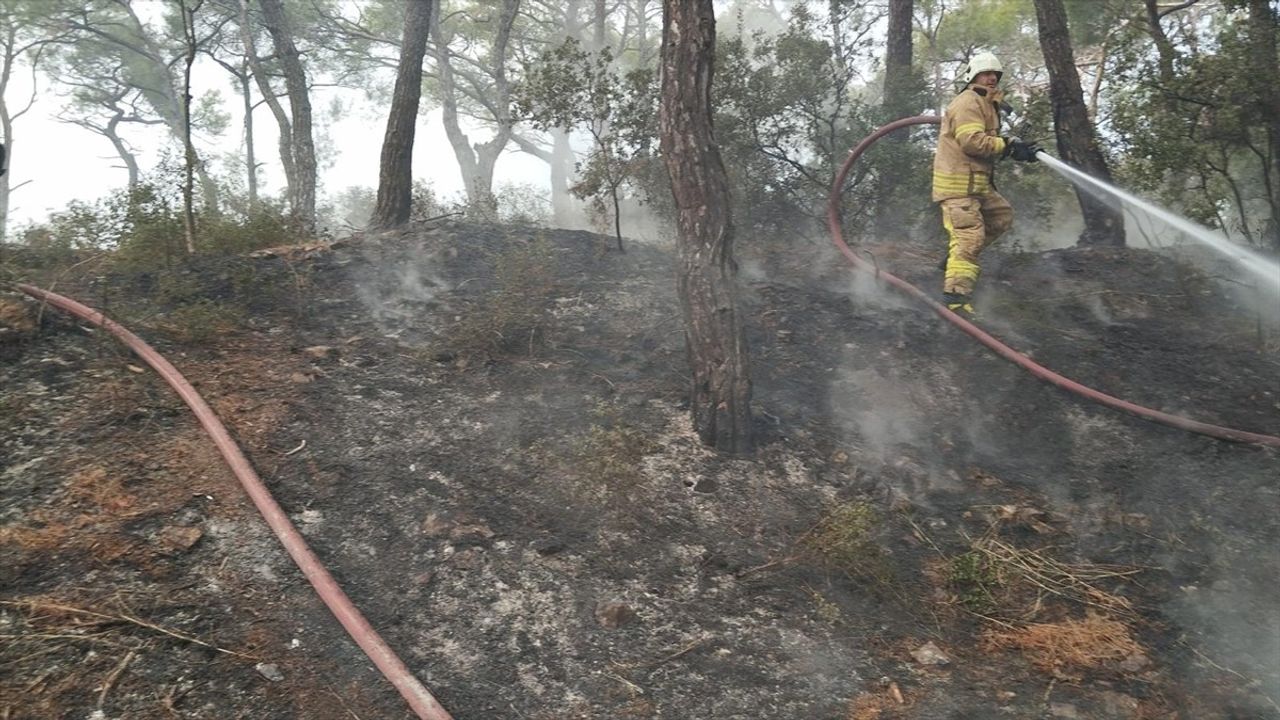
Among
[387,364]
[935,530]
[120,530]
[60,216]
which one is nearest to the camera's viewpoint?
[120,530]

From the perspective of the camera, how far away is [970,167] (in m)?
5.34

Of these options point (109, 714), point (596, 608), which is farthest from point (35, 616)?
point (596, 608)

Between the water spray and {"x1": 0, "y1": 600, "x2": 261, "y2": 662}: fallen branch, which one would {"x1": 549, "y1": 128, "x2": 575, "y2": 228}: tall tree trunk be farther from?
{"x1": 0, "y1": 600, "x2": 261, "y2": 662}: fallen branch

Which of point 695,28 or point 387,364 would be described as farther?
point 387,364

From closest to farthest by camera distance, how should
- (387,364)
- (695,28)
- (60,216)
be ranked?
(695,28)
(387,364)
(60,216)

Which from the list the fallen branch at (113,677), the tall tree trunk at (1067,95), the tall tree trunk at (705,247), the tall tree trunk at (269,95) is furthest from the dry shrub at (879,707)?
the tall tree trunk at (269,95)

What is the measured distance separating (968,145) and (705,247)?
2.10 m

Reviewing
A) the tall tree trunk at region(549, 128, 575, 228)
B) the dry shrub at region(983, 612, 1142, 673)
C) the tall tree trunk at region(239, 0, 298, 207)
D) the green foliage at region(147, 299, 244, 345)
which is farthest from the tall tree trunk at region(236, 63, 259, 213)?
the dry shrub at region(983, 612, 1142, 673)

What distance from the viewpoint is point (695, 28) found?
166 inches

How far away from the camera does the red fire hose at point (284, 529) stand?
8.44ft

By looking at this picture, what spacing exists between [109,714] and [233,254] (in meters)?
4.05

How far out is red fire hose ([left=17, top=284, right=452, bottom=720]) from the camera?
2572 mm

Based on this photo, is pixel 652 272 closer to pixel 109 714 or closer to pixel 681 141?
pixel 681 141

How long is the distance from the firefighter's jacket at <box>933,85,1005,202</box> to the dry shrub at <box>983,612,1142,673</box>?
3051 mm
